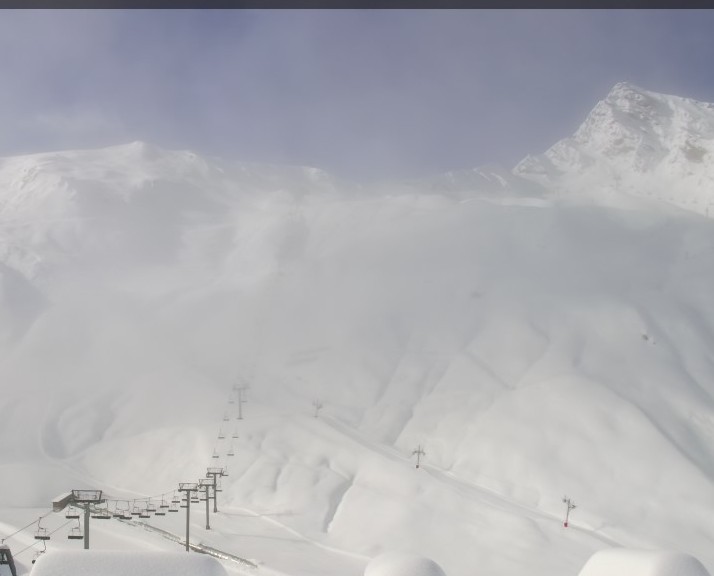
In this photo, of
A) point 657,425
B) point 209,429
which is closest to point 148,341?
point 209,429

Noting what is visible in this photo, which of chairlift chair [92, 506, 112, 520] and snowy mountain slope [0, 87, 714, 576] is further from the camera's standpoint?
snowy mountain slope [0, 87, 714, 576]

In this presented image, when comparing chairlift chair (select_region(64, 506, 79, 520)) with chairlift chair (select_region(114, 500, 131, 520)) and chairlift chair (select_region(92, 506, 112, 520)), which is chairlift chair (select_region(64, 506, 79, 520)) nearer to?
chairlift chair (select_region(92, 506, 112, 520))

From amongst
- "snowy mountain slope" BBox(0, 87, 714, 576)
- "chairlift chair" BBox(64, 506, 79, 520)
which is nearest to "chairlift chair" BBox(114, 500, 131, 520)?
"chairlift chair" BBox(64, 506, 79, 520)

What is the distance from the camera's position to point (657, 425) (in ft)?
395

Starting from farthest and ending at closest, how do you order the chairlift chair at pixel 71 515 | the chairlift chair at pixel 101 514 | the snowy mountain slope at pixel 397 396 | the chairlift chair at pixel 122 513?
the snowy mountain slope at pixel 397 396
the chairlift chair at pixel 122 513
the chairlift chair at pixel 101 514
the chairlift chair at pixel 71 515

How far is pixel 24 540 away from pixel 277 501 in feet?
116

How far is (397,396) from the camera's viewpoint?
135 metres

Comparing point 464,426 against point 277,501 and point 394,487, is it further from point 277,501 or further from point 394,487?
point 277,501

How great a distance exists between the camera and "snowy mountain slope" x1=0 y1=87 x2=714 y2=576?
95875mm

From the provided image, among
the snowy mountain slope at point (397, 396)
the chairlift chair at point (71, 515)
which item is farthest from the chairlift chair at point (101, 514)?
the snowy mountain slope at point (397, 396)

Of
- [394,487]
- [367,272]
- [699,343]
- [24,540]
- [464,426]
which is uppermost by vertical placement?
[367,272]

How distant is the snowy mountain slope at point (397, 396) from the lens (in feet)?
315

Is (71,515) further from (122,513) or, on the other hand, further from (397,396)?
(397,396)

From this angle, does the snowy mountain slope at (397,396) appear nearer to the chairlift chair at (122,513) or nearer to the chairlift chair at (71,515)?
the chairlift chair at (122,513)
